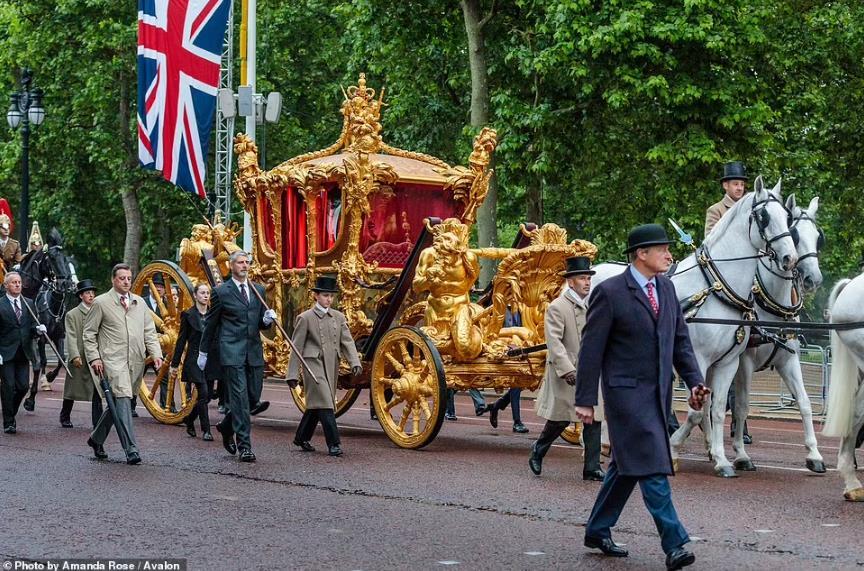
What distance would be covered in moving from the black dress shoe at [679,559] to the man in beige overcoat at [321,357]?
651 cm

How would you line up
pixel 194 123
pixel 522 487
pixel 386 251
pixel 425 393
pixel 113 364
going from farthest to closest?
pixel 194 123 < pixel 386 251 < pixel 425 393 < pixel 113 364 < pixel 522 487

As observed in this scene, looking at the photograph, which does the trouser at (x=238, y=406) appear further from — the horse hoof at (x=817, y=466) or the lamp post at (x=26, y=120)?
the lamp post at (x=26, y=120)

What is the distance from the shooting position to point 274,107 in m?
24.9

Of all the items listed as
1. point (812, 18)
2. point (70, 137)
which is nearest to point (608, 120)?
point (812, 18)

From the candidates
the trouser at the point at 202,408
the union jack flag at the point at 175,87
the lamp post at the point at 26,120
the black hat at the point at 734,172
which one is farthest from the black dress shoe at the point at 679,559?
the lamp post at the point at 26,120

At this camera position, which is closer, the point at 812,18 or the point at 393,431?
the point at 393,431

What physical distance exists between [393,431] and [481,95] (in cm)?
1380

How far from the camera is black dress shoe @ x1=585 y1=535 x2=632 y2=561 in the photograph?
7.75 meters

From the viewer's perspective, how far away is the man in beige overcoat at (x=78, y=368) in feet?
48.6

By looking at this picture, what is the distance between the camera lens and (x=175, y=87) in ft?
77.4

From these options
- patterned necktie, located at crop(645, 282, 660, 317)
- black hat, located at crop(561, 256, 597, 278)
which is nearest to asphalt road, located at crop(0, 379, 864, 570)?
patterned necktie, located at crop(645, 282, 660, 317)

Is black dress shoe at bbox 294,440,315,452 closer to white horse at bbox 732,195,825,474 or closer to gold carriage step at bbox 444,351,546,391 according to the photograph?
gold carriage step at bbox 444,351,546,391

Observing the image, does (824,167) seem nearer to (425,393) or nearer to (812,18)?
(812,18)

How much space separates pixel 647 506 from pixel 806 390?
12909 mm
